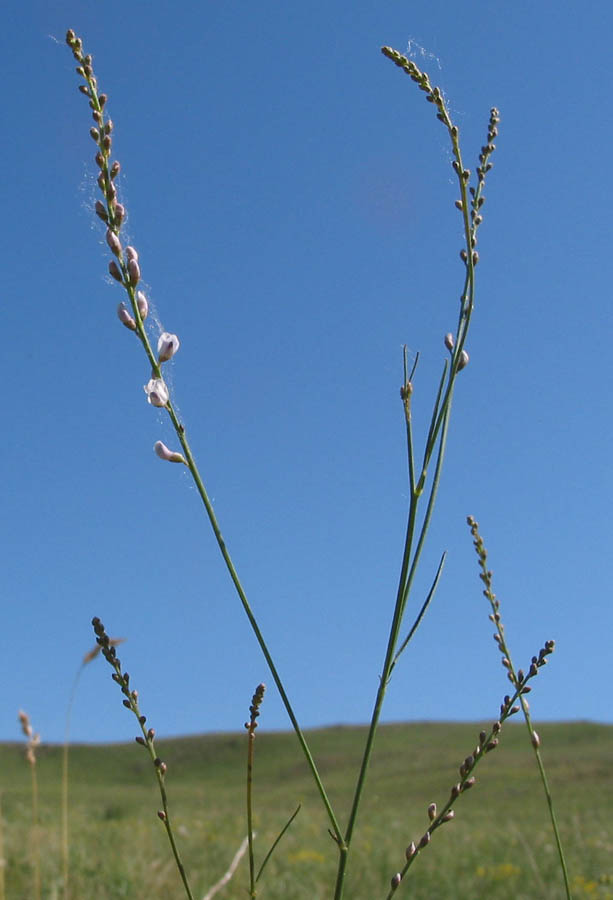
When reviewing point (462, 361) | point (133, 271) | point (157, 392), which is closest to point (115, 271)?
point (133, 271)

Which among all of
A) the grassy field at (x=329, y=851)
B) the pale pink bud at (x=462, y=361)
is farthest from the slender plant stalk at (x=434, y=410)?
the grassy field at (x=329, y=851)

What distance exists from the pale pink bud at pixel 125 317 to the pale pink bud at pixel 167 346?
0.07 meters

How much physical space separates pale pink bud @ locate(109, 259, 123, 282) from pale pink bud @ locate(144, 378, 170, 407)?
0.57 ft

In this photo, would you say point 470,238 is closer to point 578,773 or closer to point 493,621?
point 493,621

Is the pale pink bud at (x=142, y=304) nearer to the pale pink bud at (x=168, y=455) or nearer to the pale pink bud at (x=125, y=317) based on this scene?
the pale pink bud at (x=125, y=317)

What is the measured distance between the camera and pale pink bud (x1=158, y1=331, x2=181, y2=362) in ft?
4.82

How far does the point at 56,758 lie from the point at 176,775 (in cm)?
711

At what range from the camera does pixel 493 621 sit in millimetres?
2523

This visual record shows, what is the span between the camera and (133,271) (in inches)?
55.4

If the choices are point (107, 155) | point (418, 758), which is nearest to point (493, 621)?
point (107, 155)

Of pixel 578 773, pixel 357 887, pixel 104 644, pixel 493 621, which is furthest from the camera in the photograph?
pixel 578 773

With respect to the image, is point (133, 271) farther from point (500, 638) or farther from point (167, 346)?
point (500, 638)

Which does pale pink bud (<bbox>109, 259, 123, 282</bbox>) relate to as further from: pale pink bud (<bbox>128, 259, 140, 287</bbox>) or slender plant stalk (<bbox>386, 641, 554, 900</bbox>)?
slender plant stalk (<bbox>386, 641, 554, 900</bbox>)

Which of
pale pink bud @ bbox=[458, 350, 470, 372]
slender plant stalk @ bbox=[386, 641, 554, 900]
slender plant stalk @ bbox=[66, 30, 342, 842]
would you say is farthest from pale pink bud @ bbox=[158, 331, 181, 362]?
slender plant stalk @ bbox=[386, 641, 554, 900]
